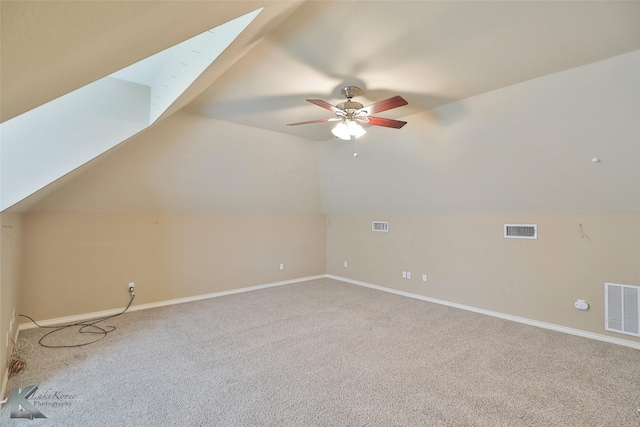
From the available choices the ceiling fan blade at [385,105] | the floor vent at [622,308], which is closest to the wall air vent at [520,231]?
the floor vent at [622,308]

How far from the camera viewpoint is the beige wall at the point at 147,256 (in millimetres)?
3990

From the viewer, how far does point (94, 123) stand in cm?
273

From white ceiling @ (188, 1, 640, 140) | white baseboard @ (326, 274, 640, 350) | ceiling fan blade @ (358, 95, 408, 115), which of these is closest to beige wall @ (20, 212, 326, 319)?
white baseboard @ (326, 274, 640, 350)

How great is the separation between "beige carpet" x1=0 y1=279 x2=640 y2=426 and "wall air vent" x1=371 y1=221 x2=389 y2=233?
203 cm

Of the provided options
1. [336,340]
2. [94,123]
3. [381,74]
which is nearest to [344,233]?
[336,340]

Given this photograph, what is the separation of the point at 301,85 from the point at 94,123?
6.47ft

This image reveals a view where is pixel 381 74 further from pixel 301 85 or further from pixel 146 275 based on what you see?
pixel 146 275

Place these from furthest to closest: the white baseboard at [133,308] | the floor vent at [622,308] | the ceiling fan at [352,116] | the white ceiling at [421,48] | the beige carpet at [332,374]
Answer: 1. the white baseboard at [133,308]
2. the floor vent at [622,308]
3. the ceiling fan at [352,116]
4. the beige carpet at [332,374]
5. the white ceiling at [421,48]

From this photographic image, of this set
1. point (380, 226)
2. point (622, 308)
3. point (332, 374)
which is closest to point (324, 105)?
point (332, 374)

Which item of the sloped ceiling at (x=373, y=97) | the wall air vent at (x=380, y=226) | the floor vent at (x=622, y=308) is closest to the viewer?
the sloped ceiling at (x=373, y=97)

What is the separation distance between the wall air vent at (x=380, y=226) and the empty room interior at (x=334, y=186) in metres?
0.17

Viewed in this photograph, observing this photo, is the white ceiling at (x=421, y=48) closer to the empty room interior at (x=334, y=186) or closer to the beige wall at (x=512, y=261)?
the empty room interior at (x=334, y=186)

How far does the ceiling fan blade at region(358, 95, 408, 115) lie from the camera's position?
2.46 metres

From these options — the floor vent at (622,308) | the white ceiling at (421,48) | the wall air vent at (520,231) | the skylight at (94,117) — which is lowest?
the floor vent at (622,308)
